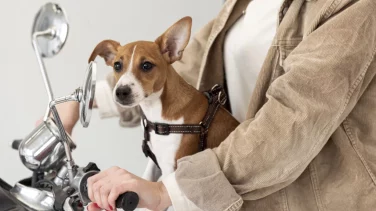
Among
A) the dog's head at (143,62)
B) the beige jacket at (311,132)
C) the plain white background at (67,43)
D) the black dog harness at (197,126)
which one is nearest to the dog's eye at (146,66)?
the dog's head at (143,62)

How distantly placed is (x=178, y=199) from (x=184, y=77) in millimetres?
519

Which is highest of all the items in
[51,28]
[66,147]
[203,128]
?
[51,28]

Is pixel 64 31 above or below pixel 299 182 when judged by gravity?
above

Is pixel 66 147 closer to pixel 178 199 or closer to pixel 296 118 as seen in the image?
pixel 178 199

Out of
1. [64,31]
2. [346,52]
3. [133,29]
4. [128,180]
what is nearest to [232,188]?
[128,180]

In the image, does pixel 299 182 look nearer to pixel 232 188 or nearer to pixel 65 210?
pixel 232 188

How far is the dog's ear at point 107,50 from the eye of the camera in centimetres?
95

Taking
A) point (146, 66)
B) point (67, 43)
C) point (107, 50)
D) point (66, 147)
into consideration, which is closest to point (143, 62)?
point (146, 66)

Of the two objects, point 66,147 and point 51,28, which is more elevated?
point 51,28

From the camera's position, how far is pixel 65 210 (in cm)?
80

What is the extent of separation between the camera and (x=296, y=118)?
71 centimetres

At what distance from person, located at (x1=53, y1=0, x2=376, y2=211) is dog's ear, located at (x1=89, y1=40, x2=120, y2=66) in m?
0.30

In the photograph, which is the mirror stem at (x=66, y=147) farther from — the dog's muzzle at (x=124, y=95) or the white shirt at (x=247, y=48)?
the white shirt at (x=247, y=48)

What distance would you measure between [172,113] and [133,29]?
809 mm
